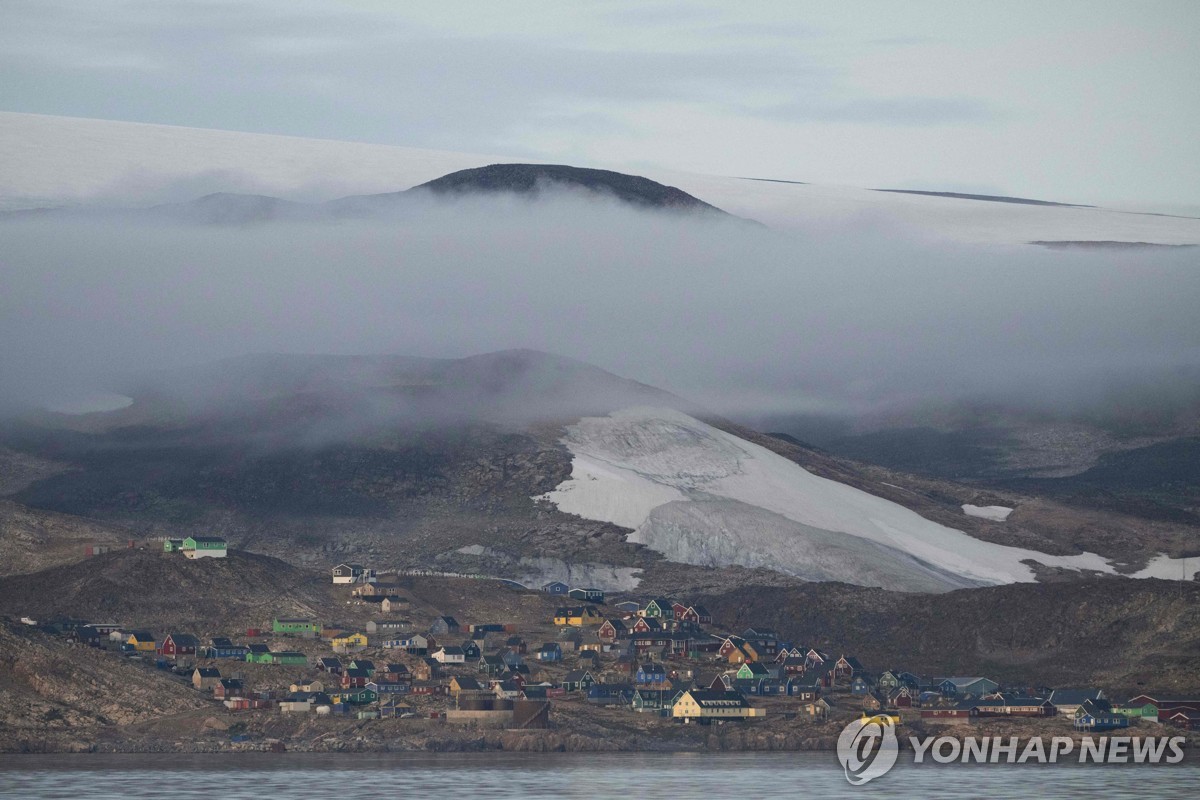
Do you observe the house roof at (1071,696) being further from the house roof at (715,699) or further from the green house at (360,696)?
the green house at (360,696)

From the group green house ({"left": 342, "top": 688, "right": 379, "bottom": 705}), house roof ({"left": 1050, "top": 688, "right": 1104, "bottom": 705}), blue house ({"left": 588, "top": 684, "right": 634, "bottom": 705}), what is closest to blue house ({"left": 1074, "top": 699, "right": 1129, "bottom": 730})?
house roof ({"left": 1050, "top": 688, "right": 1104, "bottom": 705})

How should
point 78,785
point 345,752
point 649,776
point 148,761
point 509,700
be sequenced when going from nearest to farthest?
point 78,785 < point 649,776 < point 148,761 < point 345,752 < point 509,700

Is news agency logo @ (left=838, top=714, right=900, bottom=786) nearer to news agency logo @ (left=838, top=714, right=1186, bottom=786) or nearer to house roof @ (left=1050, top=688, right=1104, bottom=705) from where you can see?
news agency logo @ (left=838, top=714, right=1186, bottom=786)

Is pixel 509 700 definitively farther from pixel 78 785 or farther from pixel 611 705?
pixel 78 785

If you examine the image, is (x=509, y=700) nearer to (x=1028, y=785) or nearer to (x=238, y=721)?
(x=238, y=721)

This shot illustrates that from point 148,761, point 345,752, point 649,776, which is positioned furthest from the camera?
point 345,752

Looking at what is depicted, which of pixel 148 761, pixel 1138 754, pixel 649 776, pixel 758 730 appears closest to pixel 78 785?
pixel 148 761

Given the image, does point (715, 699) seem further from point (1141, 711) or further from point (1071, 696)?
point (1141, 711)

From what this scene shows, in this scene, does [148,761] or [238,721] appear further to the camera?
[238,721]
